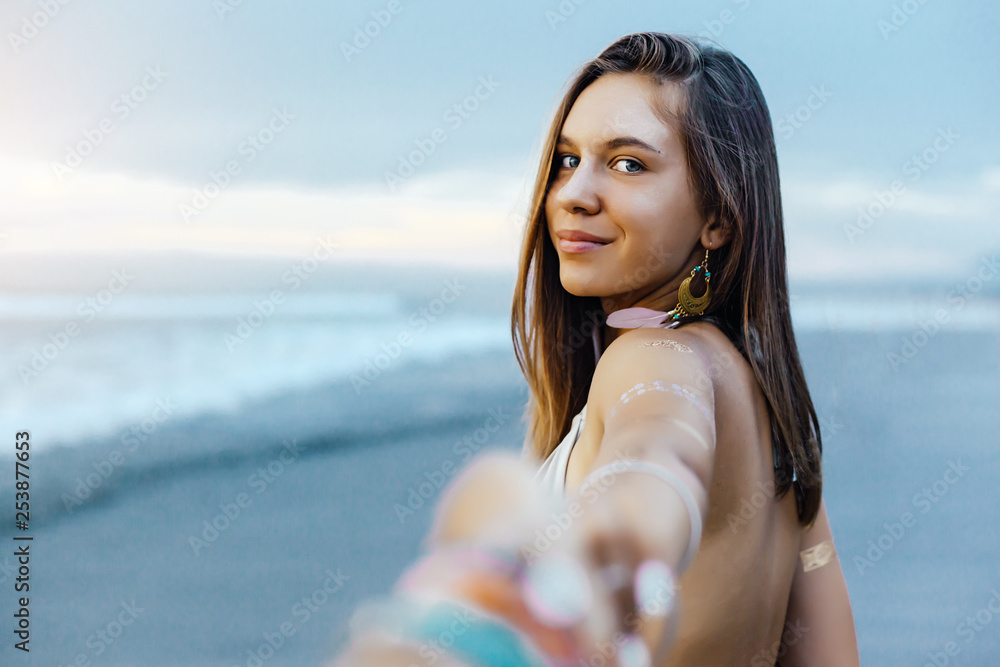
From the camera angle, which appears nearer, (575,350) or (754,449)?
(754,449)

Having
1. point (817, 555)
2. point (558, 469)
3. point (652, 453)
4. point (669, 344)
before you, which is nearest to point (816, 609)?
point (817, 555)

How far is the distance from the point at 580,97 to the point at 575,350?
0.43m

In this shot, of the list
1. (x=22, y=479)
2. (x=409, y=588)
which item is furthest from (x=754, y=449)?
(x=22, y=479)

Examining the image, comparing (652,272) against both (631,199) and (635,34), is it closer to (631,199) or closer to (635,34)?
(631,199)

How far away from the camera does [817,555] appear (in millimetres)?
1522

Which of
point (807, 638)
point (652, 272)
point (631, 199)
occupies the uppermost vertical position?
point (631, 199)

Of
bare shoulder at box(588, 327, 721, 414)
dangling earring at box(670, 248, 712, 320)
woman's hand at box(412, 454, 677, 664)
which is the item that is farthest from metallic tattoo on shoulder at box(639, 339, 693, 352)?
woman's hand at box(412, 454, 677, 664)

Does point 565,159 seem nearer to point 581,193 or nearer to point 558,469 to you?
point 581,193

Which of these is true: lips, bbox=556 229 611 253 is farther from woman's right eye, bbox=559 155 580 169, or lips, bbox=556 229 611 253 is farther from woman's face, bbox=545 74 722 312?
woman's right eye, bbox=559 155 580 169

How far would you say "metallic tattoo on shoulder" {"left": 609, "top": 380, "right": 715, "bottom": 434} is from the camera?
3.49ft

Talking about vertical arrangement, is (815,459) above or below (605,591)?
below

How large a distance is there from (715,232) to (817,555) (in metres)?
0.59

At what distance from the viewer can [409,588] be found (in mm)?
1007

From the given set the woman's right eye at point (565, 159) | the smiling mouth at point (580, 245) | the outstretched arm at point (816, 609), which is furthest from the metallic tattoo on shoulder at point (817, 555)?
the woman's right eye at point (565, 159)
